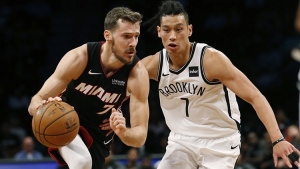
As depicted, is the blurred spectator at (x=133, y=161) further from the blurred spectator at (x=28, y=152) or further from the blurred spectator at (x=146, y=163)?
the blurred spectator at (x=28, y=152)

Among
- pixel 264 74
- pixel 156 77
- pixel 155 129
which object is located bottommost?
pixel 155 129

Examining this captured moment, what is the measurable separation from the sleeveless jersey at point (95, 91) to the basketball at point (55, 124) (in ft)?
1.85

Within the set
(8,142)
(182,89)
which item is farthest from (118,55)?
(8,142)

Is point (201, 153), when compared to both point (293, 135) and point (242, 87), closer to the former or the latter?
point (242, 87)

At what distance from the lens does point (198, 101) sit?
5.43 m

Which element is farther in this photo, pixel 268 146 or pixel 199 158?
pixel 268 146

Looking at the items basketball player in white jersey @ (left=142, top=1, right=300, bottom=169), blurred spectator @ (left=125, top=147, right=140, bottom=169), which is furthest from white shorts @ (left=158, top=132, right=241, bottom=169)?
blurred spectator @ (left=125, top=147, right=140, bottom=169)

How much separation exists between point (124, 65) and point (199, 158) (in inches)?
44.9

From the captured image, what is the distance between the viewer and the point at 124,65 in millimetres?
5488

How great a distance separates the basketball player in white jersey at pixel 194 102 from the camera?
5383 millimetres

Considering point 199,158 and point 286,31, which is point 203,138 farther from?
point 286,31

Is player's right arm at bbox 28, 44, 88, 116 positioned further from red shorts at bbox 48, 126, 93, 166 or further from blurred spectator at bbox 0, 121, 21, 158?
blurred spectator at bbox 0, 121, 21, 158

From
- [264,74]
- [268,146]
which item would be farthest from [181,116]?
[264,74]

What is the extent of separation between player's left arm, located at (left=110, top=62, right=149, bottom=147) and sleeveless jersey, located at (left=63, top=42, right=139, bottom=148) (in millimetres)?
84
